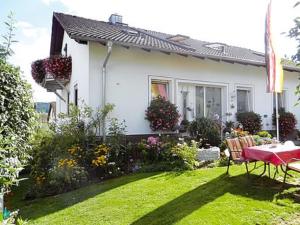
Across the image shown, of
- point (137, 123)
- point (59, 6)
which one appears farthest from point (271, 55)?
point (59, 6)

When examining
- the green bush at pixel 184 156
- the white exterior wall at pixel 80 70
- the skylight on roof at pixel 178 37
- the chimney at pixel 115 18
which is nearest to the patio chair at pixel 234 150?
the green bush at pixel 184 156

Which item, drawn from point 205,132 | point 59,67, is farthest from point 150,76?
point 59,67

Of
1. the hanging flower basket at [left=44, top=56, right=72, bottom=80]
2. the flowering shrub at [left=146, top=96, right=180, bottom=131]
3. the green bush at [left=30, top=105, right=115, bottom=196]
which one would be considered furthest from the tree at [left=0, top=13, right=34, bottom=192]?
the hanging flower basket at [left=44, top=56, right=72, bottom=80]

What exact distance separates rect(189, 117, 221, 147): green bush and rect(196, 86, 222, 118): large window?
5.62 feet

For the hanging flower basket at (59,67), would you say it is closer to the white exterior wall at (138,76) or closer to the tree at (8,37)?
the white exterior wall at (138,76)

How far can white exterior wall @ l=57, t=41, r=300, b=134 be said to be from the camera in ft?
32.9

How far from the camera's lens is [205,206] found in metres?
5.19

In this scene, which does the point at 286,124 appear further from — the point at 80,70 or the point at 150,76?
the point at 80,70

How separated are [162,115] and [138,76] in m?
1.59

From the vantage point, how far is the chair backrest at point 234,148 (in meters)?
7.35

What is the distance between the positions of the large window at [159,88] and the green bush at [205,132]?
1.62 m

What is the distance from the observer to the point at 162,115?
1041 centimetres

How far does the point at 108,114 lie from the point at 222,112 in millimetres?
5253

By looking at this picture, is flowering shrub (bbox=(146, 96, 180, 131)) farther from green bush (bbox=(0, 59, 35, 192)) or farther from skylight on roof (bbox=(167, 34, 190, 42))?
green bush (bbox=(0, 59, 35, 192))
